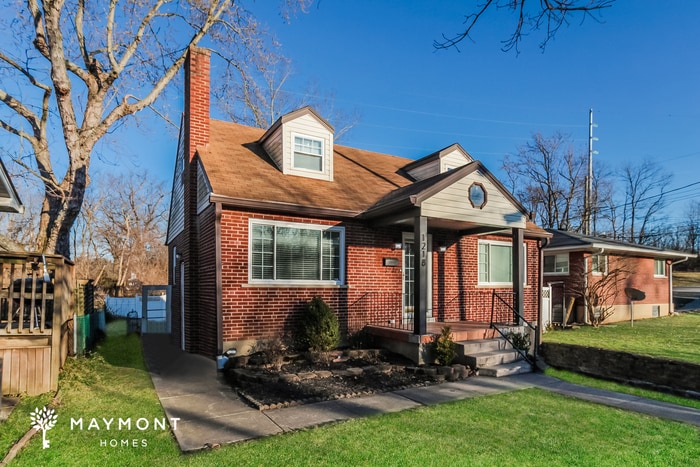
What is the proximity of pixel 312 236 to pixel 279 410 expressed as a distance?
4.34 metres

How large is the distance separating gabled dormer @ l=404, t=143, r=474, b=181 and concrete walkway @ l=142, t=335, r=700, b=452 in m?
6.52

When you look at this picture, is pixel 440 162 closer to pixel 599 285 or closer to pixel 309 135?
pixel 309 135

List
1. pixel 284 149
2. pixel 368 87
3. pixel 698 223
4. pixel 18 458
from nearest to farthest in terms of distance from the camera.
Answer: pixel 18 458 < pixel 284 149 < pixel 368 87 < pixel 698 223

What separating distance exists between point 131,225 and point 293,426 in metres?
32.3

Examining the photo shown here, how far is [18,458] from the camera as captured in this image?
4258 mm

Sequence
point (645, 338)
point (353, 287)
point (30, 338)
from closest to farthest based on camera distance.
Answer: point (30, 338) → point (353, 287) → point (645, 338)

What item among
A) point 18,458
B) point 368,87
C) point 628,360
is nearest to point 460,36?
point 18,458

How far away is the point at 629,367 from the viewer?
27.4 ft

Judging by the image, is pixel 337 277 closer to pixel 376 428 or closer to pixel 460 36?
pixel 376 428

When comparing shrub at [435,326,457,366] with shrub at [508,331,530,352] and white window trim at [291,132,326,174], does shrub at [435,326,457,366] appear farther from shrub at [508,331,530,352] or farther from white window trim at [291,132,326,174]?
white window trim at [291,132,326,174]

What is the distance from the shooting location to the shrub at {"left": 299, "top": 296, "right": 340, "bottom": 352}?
859 cm

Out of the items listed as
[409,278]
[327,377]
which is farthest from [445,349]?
[409,278]

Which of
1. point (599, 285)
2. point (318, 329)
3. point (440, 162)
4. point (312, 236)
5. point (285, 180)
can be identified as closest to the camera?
point (318, 329)

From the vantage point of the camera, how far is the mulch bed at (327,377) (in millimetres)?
6453
